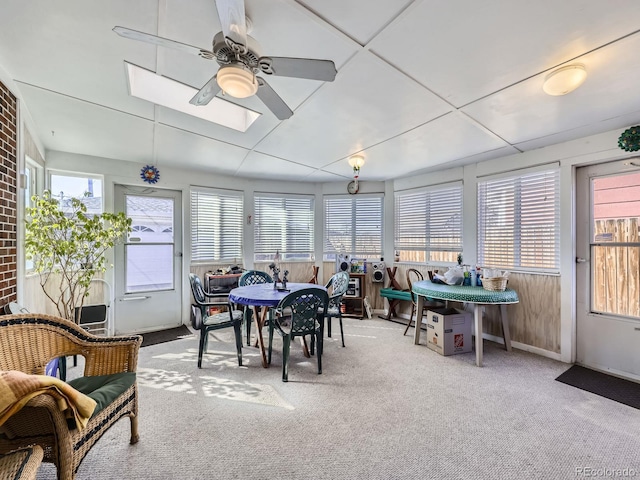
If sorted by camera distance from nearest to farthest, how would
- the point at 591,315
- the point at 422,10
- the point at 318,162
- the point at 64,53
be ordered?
1. the point at 422,10
2. the point at 64,53
3. the point at 591,315
4. the point at 318,162

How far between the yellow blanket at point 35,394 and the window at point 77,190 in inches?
128

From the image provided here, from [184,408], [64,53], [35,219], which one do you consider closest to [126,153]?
[35,219]

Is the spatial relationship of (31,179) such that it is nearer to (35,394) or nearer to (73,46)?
(73,46)

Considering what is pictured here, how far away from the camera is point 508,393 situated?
2.39 meters

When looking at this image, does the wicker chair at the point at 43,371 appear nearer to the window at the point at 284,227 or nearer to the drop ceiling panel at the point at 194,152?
the drop ceiling panel at the point at 194,152

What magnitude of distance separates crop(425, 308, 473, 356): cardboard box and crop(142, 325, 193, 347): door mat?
3268 millimetres

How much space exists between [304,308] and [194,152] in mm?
2473

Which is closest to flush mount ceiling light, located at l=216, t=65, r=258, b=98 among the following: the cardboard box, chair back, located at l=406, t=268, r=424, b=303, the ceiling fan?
the ceiling fan

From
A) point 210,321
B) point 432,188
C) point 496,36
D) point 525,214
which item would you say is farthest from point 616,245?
point 210,321

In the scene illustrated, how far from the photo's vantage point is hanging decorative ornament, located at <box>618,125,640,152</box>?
8.26 feet

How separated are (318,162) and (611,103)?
292cm

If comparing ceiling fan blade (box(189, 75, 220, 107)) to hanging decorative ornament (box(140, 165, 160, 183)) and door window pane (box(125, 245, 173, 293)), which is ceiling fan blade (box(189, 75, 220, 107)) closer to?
hanging decorative ornament (box(140, 165, 160, 183))

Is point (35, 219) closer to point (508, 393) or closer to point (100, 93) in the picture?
point (100, 93)

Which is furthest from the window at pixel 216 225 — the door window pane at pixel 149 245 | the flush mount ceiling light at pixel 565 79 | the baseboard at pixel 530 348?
the flush mount ceiling light at pixel 565 79
